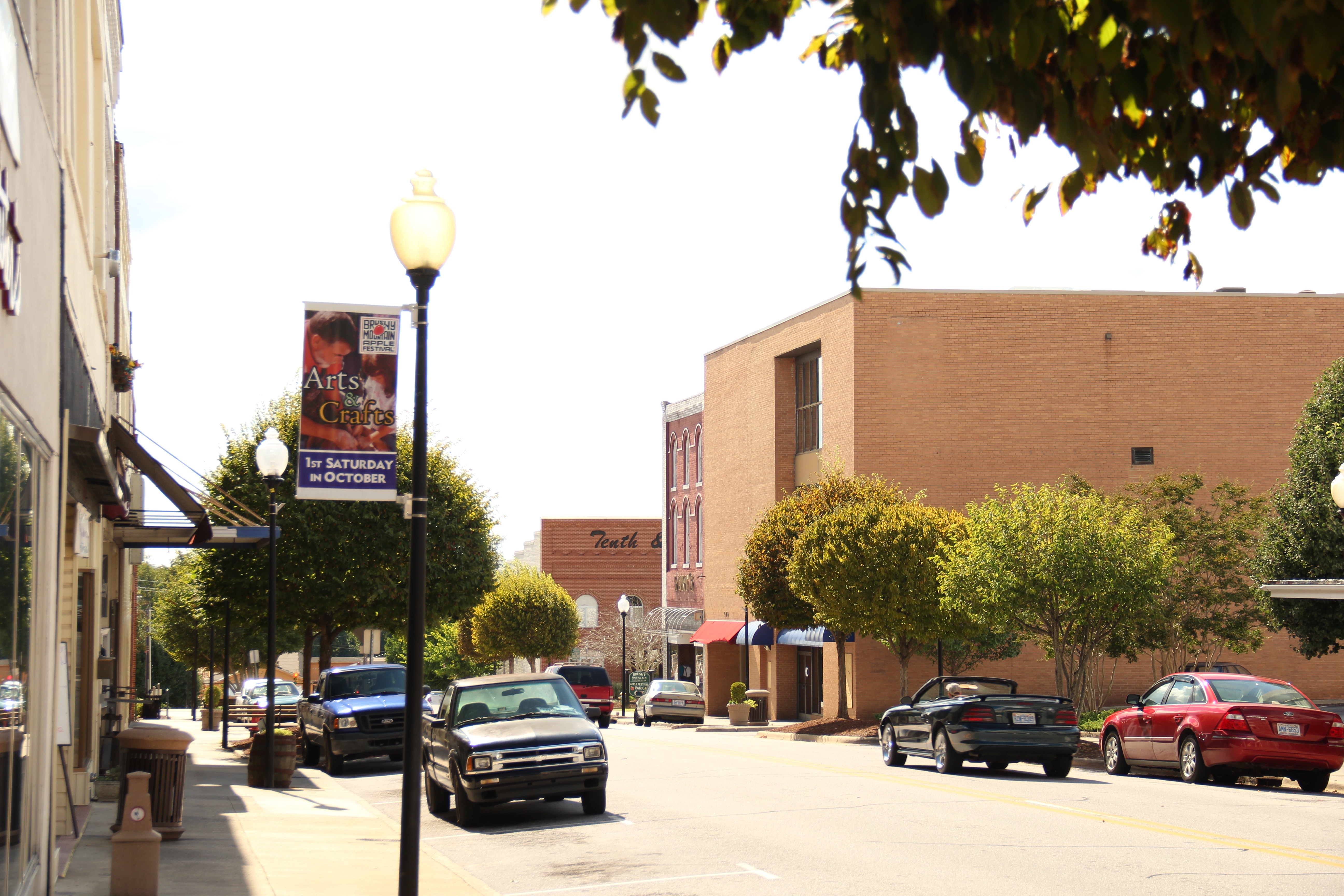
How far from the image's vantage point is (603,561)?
86562 mm

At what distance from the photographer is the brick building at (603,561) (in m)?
85.9

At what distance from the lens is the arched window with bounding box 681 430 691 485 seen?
210ft

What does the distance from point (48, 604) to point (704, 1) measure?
708 centimetres

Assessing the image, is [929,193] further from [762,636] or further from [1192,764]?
[762,636]

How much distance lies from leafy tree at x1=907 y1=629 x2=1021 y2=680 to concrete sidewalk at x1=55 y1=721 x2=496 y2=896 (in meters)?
24.1

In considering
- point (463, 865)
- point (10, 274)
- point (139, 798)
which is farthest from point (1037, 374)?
point (10, 274)

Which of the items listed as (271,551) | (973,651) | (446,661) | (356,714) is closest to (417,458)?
(271,551)

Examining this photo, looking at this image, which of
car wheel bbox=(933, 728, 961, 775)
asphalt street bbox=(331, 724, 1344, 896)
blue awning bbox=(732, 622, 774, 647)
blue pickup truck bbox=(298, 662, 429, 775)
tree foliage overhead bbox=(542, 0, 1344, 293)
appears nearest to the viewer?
tree foliage overhead bbox=(542, 0, 1344, 293)

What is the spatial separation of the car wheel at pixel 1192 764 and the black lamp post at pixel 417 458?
13513 mm

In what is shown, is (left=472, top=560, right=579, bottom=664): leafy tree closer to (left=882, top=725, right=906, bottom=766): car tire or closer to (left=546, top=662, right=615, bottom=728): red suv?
(left=546, top=662, right=615, bottom=728): red suv

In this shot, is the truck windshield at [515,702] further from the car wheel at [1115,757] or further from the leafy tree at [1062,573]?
the leafy tree at [1062,573]

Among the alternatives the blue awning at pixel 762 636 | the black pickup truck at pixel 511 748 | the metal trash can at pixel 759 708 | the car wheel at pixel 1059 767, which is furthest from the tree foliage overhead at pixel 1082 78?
the blue awning at pixel 762 636

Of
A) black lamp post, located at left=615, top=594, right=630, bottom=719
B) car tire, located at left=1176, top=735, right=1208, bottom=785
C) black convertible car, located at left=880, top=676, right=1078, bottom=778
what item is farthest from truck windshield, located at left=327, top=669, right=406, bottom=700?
black lamp post, located at left=615, top=594, right=630, bottom=719

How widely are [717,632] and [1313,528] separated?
26719 millimetres
